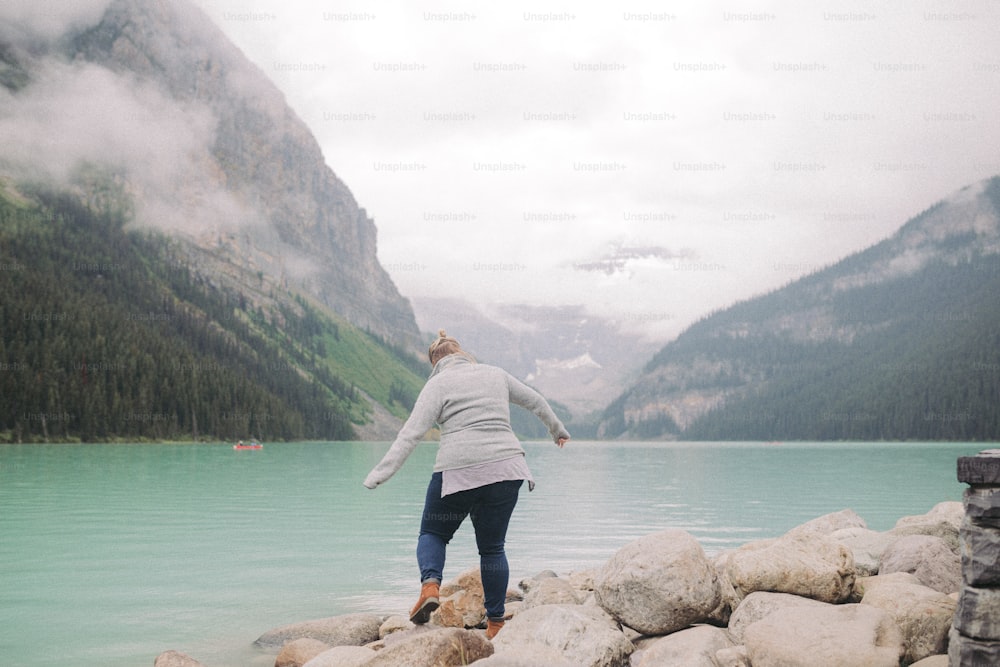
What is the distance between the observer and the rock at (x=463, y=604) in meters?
9.82

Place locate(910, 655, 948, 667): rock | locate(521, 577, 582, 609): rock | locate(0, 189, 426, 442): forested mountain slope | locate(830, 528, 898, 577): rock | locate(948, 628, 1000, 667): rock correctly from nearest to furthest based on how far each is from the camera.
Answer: locate(948, 628, 1000, 667): rock < locate(910, 655, 948, 667): rock < locate(830, 528, 898, 577): rock < locate(521, 577, 582, 609): rock < locate(0, 189, 426, 442): forested mountain slope

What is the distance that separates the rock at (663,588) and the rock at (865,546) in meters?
2.01

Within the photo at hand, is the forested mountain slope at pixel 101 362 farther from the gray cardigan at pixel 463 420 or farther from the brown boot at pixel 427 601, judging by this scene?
the gray cardigan at pixel 463 420

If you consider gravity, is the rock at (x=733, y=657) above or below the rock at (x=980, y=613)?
below

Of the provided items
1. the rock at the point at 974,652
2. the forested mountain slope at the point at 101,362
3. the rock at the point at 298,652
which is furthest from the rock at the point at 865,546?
the forested mountain slope at the point at 101,362

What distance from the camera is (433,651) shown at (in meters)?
6.51

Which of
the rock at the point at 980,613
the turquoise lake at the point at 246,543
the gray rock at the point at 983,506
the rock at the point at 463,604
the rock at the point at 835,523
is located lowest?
the turquoise lake at the point at 246,543

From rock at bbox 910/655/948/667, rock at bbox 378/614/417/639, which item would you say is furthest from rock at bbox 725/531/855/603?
rock at bbox 378/614/417/639

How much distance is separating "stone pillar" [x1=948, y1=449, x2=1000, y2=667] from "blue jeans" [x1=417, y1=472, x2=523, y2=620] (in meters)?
3.70

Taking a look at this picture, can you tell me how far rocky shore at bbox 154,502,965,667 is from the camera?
6.76 meters

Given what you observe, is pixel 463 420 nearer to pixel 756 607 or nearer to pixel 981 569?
pixel 756 607

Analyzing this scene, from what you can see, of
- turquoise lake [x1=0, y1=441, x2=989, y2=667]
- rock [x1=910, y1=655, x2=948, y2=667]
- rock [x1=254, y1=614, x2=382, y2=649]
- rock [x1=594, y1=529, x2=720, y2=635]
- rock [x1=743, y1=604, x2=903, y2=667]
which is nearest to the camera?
rock [x1=910, y1=655, x2=948, y2=667]

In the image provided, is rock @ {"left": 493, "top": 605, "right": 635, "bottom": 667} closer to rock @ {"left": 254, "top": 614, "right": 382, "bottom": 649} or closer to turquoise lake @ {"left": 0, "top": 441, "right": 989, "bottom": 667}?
rock @ {"left": 254, "top": 614, "right": 382, "bottom": 649}

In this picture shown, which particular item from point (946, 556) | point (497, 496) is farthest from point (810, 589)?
point (497, 496)
